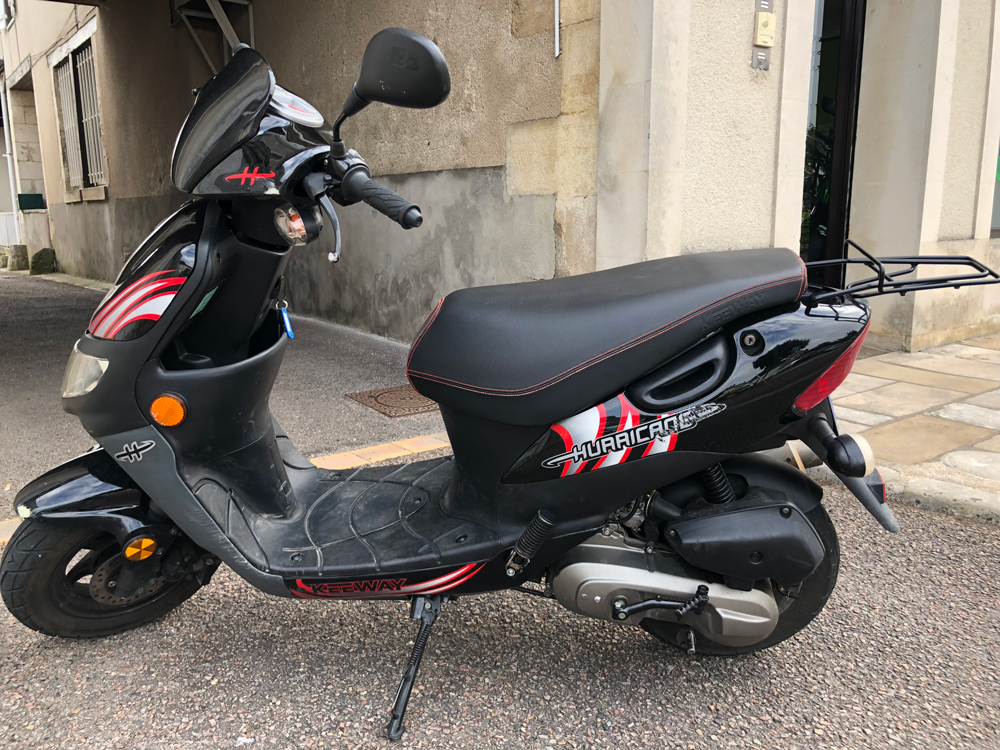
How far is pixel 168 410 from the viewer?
201 cm

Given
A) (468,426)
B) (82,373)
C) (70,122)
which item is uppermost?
(70,122)

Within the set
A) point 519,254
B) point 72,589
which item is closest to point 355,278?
point 519,254

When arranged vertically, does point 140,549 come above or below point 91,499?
below

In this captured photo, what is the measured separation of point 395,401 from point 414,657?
9.88 feet

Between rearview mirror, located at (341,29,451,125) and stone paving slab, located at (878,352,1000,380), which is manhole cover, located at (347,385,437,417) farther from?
stone paving slab, located at (878,352,1000,380)

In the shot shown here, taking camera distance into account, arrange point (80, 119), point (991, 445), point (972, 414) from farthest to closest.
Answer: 1. point (80, 119)
2. point (972, 414)
3. point (991, 445)

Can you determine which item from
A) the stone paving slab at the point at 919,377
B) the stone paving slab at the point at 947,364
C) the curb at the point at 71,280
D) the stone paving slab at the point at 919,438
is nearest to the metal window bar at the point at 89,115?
the curb at the point at 71,280

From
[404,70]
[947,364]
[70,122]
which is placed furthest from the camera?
[70,122]

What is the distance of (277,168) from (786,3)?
426cm

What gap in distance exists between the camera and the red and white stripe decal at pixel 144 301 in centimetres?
194

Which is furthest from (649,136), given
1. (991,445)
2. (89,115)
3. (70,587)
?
(89,115)

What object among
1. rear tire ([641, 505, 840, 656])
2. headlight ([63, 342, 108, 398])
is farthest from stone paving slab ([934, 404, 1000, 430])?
headlight ([63, 342, 108, 398])

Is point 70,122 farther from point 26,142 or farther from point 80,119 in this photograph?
point 26,142

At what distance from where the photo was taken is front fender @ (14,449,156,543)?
2.03 meters
